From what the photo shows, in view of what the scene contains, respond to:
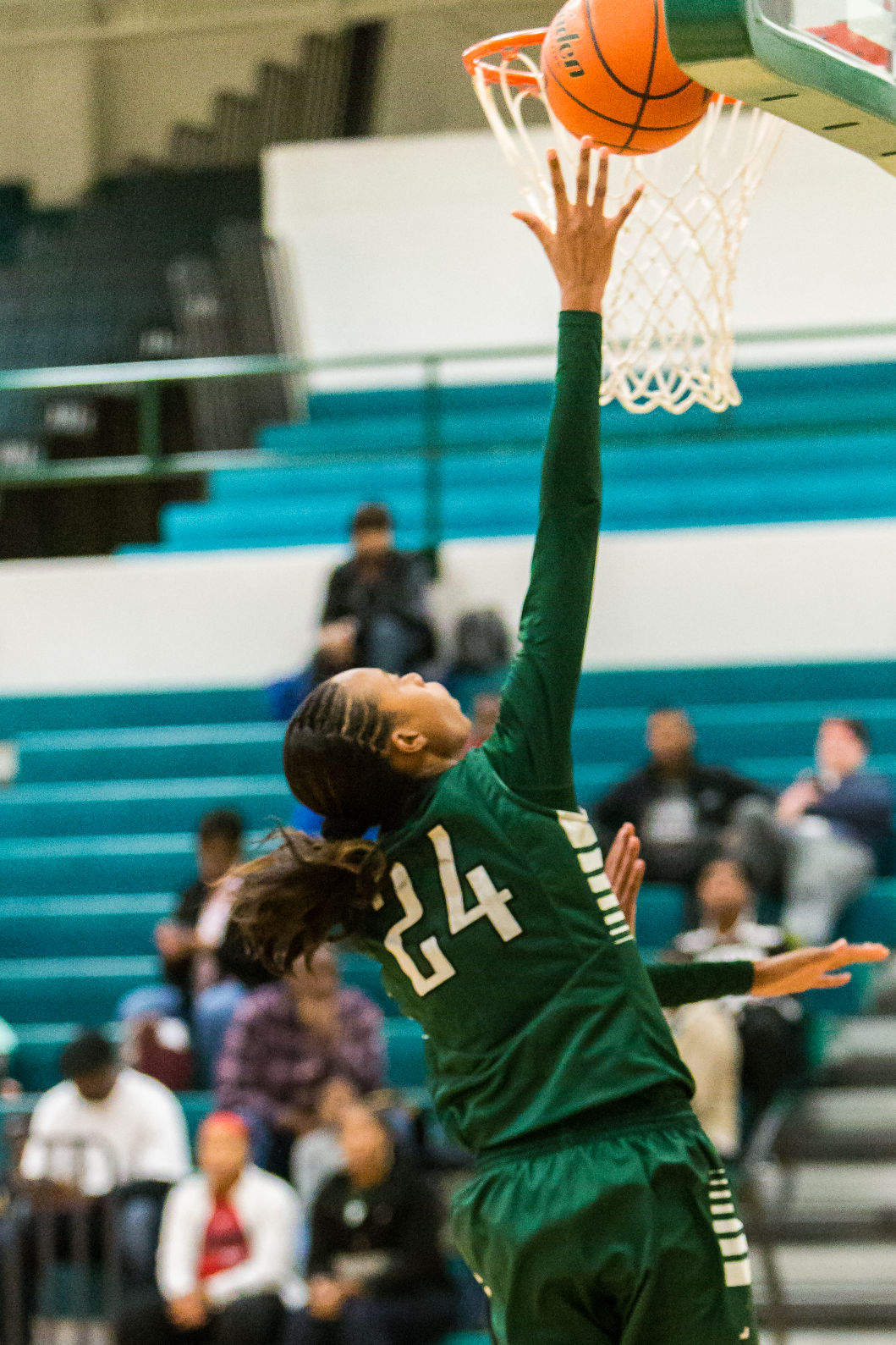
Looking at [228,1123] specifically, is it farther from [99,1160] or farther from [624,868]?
[624,868]

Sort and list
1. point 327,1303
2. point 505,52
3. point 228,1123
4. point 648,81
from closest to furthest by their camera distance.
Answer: point 648,81 → point 505,52 → point 327,1303 → point 228,1123

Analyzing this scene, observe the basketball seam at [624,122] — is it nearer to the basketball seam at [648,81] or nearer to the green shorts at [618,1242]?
the basketball seam at [648,81]

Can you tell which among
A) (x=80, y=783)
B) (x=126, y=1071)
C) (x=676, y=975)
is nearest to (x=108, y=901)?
(x=80, y=783)

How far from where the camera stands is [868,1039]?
277 inches

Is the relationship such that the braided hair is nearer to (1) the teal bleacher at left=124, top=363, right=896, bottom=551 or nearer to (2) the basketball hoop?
(2) the basketball hoop

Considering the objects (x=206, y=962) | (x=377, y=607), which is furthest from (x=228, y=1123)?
(x=377, y=607)

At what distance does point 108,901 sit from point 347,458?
320cm

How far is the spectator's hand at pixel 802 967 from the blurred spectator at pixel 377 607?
5200 mm

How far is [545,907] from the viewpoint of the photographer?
2.51 m

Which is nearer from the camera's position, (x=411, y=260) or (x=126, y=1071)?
(x=126, y=1071)

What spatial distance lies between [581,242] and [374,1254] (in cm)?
427

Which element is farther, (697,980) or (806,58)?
(697,980)

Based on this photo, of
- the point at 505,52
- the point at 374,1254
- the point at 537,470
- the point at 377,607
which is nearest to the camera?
the point at 505,52

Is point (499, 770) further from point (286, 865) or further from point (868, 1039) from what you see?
point (868, 1039)
